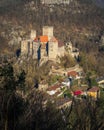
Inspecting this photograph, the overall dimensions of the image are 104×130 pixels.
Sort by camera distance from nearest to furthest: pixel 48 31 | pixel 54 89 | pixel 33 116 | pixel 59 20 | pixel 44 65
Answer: pixel 33 116
pixel 54 89
pixel 44 65
pixel 48 31
pixel 59 20

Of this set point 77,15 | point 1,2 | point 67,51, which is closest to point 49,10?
point 77,15

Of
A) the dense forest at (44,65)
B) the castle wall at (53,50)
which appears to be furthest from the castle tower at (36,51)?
the castle wall at (53,50)

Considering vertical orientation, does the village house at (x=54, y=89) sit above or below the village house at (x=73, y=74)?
below

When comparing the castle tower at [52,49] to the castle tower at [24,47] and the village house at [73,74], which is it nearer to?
the village house at [73,74]

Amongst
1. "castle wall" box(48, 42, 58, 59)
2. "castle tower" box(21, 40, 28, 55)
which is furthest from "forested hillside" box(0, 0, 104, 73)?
"castle wall" box(48, 42, 58, 59)

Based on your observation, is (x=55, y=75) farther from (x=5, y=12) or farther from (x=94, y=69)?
(x=5, y=12)

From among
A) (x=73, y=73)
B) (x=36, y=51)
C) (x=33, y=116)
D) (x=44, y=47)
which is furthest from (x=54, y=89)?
(x=33, y=116)

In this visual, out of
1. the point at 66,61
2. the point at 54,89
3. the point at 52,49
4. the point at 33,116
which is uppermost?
the point at 33,116

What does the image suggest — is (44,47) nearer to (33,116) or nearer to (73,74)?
(73,74)
